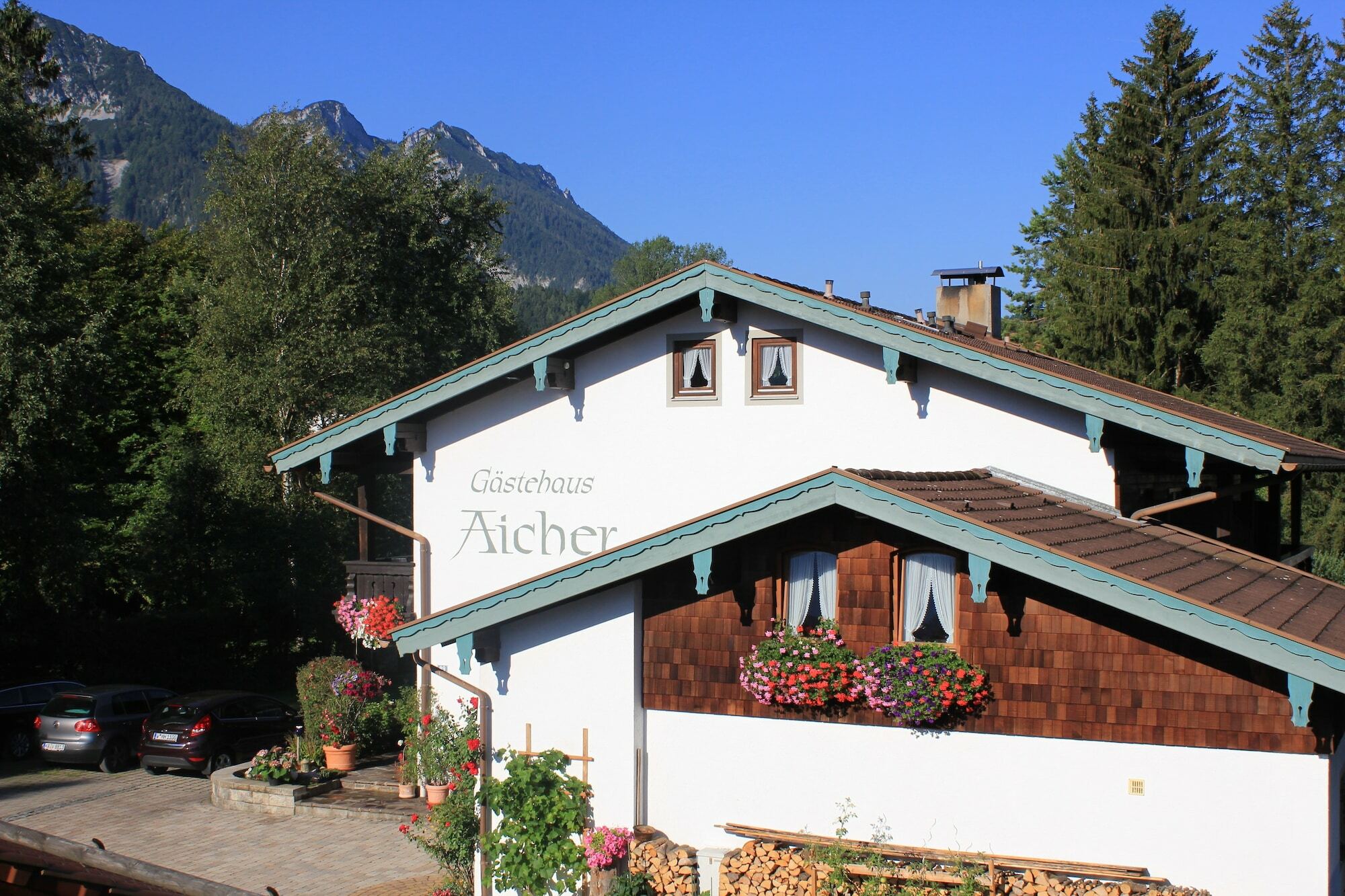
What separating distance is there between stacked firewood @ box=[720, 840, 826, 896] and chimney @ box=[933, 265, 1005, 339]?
48.9 ft

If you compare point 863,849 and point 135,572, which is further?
point 135,572

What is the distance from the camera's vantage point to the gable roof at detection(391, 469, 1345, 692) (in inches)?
369

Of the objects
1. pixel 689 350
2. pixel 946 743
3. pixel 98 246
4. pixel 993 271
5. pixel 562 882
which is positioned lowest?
pixel 562 882

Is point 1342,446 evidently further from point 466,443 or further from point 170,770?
point 170,770

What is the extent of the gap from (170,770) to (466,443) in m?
9.53

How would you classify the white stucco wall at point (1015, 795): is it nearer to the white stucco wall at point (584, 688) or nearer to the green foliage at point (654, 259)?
the white stucco wall at point (584, 688)

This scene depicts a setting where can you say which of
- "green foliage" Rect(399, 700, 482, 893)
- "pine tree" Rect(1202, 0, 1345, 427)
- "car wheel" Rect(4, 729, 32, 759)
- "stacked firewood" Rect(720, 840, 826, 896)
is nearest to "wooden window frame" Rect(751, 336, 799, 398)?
"green foliage" Rect(399, 700, 482, 893)

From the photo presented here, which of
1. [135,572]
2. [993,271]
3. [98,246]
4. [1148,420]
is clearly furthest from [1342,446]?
[98,246]

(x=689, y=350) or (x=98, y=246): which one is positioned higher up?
(x=98, y=246)

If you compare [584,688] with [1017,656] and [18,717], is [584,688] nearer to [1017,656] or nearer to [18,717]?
[1017,656]

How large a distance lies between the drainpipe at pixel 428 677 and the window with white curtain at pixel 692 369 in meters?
4.58

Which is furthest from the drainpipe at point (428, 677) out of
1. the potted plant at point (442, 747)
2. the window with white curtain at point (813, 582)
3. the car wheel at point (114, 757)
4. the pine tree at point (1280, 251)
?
the pine tree at point (1280, 251)

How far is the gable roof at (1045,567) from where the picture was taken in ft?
30.8

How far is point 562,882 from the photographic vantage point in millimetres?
11273
